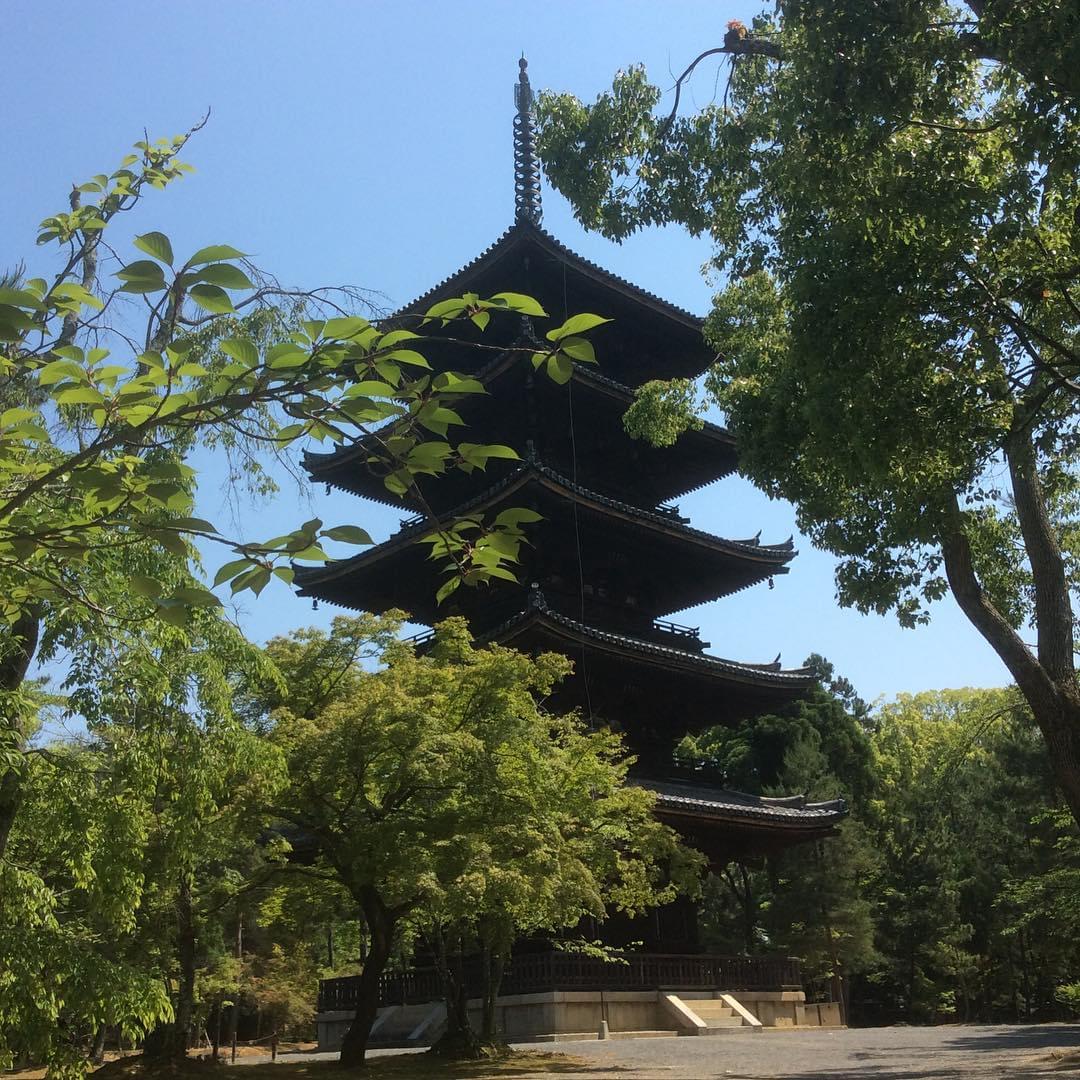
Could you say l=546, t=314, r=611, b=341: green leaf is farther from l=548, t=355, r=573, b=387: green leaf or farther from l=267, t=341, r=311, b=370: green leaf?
l=267, t=341, r=311, b=370: green leaf

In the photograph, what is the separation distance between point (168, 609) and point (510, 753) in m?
9.54

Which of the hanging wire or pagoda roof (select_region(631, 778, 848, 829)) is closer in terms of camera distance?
pagoda roof (select_region(631, 778, 848, 829))

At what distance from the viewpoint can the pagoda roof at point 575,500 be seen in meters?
17.8

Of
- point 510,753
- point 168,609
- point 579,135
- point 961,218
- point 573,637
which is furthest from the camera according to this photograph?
point 573,637

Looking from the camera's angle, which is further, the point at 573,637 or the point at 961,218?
the point at 573,637

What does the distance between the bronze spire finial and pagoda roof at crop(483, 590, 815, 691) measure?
907 centimetres

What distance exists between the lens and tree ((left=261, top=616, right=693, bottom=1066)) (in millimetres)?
11242

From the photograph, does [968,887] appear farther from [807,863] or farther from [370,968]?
[370,968]

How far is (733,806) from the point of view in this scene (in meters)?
19.5

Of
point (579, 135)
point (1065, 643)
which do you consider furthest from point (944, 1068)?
point (579, 135)

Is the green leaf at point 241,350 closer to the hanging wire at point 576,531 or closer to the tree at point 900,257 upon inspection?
the tree at point 900,257

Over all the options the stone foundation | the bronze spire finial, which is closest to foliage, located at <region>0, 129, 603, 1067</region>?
the stone foundation

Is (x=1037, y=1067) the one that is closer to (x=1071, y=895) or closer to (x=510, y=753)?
(x=510, y=753)

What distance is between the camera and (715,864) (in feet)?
68.5
